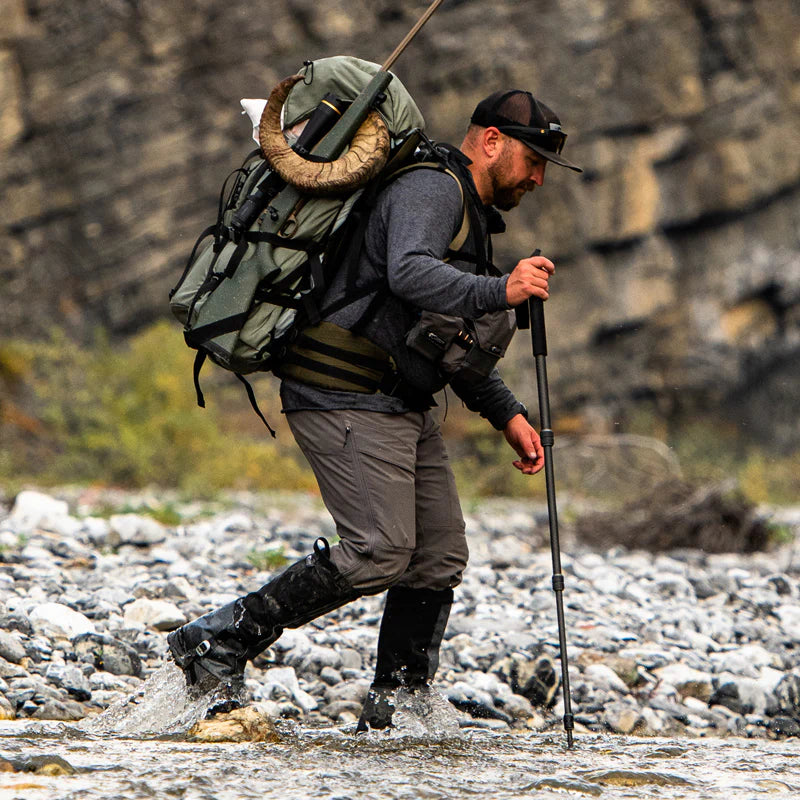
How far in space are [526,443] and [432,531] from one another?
0.50 metres

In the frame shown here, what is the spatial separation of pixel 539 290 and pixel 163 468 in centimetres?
1054

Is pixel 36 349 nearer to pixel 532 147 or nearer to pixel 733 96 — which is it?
pixel 532 147

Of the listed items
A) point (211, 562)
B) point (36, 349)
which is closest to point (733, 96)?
point (36, 349)

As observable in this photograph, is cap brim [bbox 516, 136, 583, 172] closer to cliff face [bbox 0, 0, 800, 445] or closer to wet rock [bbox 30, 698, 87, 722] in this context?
wet rock [bbox 30, 698, 87, 722]

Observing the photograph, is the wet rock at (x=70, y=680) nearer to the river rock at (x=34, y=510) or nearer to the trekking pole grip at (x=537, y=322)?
the trekking pole grip at (x=537, y=322)

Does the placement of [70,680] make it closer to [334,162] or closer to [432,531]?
[432,531]

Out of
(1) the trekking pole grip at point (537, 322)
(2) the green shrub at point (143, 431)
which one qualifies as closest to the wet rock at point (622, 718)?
(1) the trekking pole grip at point (537, 322)

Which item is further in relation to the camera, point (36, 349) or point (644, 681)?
point (36, 349)

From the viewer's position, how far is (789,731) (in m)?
4.85

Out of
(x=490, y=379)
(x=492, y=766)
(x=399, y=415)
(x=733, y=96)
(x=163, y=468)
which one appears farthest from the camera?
(x=733, y=96)

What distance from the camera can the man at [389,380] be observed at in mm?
3707

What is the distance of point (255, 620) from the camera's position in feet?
13.0

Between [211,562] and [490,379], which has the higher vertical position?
[490,379]

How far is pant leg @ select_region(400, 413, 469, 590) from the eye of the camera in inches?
166
